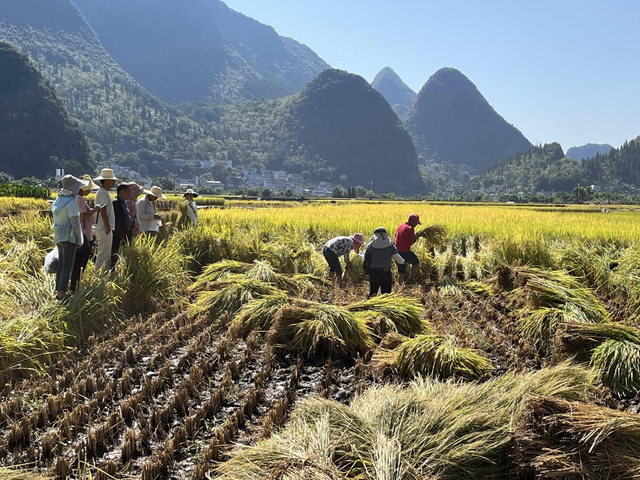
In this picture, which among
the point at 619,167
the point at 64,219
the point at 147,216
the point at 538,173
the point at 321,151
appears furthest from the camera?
the point at 321,151

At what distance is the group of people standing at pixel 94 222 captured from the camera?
474 centimetres

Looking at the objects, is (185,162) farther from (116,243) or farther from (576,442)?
(576,442)

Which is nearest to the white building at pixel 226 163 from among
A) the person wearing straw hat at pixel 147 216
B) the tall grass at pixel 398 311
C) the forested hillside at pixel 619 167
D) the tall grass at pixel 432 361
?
the forested hillside at pixel 619 167

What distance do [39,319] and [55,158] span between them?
99.6m

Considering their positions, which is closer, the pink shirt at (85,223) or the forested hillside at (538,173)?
the pink shirt at (85,223)

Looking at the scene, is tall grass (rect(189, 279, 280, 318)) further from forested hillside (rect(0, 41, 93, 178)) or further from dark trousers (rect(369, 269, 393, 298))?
forested hillside (rect(0, 41, 93, 178))

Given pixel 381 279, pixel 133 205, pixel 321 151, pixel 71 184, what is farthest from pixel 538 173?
pixel 71 184

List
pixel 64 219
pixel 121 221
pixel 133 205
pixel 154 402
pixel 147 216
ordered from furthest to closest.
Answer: pixel 147 216 → pixel 133 205 → pixel 121 221 → pixel 64 219 → pixel 154 402

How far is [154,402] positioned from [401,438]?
72.1 inches

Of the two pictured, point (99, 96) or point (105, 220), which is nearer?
point (105, 220)

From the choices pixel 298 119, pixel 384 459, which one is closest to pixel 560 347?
pixel 384 459

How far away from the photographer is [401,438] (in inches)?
76.7

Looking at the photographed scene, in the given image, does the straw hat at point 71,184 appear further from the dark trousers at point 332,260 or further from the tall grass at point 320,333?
the dark trousers at point 332,260

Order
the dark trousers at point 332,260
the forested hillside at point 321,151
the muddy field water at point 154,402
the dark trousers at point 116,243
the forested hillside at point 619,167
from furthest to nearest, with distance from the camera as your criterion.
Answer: the forested hillside at point 321,151
the forested hillside at point 619,167
the dark trousers at point 332,260
the dark trousers at point 116,243
the muddy field water at point 154,402
